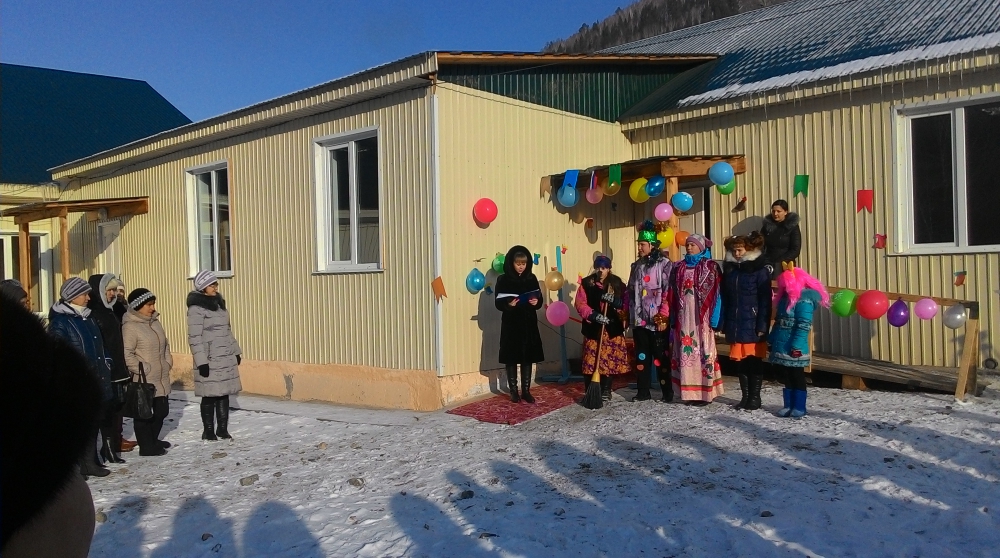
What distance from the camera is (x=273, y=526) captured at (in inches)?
198

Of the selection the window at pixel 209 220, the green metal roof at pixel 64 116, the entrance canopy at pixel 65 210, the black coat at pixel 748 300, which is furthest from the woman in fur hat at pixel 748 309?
the green metal roof at pixel 64 116

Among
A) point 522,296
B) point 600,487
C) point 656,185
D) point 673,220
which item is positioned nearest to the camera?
point 600,487

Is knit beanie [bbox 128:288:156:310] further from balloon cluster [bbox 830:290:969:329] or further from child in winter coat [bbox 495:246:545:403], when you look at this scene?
balloon cluster [bbox 830:290:969:329]

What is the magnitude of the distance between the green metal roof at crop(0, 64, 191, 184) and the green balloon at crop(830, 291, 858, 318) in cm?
1519

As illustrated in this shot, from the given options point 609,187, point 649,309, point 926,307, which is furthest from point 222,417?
point 926,307

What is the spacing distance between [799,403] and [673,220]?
3531mm

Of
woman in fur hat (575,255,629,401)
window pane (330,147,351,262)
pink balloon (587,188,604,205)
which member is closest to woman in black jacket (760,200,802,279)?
woman in fur hat (575,255,629,401)

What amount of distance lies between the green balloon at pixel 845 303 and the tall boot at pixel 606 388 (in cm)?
224

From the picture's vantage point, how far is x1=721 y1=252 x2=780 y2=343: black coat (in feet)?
22.2

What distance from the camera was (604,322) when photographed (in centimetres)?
752

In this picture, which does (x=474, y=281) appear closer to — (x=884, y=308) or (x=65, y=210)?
(x=884, y=308)

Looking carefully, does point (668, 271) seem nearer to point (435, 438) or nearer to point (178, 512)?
point (435, 438)

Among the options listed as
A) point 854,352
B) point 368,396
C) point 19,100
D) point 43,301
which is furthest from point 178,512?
point 19,100

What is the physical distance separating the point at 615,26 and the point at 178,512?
1924 inches
